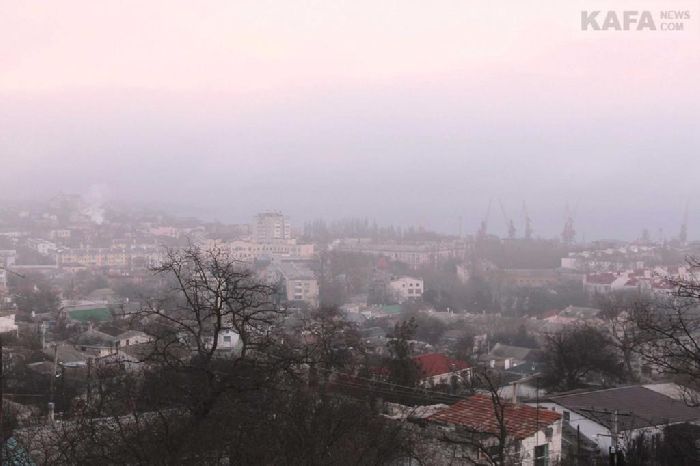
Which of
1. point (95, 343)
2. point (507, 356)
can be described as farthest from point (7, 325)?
point (507, 356)

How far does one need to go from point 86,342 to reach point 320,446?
515 inches

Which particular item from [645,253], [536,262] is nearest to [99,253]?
[536,262]

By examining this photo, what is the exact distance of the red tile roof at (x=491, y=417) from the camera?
6844 mm

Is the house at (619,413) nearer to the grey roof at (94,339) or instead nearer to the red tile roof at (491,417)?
the red tile roof at (491,417)

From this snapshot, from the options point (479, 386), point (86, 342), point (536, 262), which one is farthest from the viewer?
point (536, 262)

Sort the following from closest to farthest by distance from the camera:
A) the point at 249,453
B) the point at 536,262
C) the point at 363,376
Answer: the point at 249,453
the point at 363,376
the point at 536,262

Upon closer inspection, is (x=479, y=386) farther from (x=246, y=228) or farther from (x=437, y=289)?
(x=246, y=228)

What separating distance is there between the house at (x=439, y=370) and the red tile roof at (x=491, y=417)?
3.30 metres

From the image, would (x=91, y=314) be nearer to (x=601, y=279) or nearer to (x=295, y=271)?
(x=295, y=271)

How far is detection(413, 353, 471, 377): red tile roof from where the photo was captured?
12.0m

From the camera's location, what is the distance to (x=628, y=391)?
10.2m

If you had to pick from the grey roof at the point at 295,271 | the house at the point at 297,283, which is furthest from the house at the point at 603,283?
the grey roof at the point at 295,271

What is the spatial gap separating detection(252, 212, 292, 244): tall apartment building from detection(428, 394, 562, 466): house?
44.0 metres

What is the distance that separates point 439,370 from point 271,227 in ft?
134
